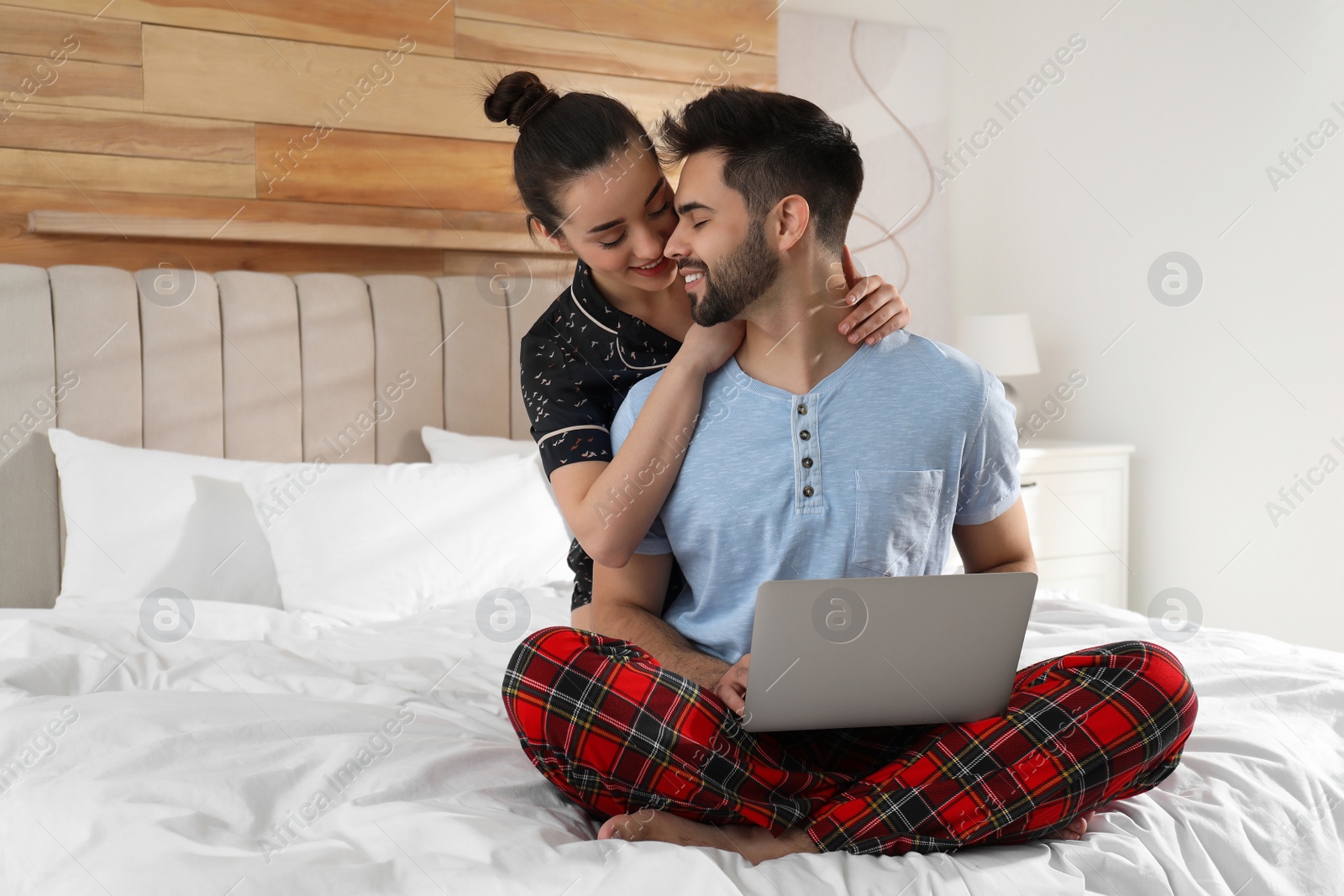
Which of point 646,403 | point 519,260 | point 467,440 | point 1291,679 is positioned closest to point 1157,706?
point 1291,679

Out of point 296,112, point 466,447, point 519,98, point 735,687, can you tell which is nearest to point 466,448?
point 466,447

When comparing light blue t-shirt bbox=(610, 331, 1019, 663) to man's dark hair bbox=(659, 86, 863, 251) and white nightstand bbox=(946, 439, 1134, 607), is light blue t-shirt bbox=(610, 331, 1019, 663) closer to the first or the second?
man's dark hair bbox=(659, 86, 863, 251)

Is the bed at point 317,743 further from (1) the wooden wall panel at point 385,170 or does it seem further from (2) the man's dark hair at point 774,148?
(2) the man's dark hair at point 774,148

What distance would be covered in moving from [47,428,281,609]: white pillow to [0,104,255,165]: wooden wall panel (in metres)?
0.67

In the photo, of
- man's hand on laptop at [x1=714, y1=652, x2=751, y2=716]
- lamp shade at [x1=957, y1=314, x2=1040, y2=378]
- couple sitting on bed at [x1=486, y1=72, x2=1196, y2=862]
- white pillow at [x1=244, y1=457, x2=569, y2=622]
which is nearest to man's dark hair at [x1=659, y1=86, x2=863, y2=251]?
couple sitting on bed at [x1=486, y1=72, x2=1196, y2=862]

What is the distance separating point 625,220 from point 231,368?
1360 millimetres

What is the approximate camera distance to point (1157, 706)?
1.08 metres

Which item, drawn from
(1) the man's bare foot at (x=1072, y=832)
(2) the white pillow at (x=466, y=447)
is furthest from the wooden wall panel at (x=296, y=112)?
(1) the man's bare foot at (x=1072, y=832)

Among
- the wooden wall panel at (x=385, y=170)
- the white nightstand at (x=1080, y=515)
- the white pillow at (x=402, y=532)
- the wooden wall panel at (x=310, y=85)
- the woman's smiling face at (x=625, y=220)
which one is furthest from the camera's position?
the white nightstand at (x=1080, y=515)

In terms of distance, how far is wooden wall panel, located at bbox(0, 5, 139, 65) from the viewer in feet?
7.64

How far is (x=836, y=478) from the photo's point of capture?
4.28ft

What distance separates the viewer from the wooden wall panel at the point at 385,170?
2619mm

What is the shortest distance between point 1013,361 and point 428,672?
7.32 ft

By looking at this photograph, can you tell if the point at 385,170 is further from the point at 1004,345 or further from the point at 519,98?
the point at 1004,345
